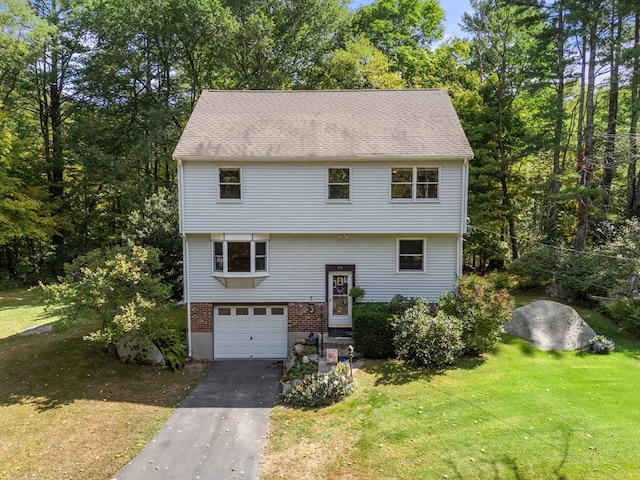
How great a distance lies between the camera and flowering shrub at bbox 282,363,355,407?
1083 centimetres

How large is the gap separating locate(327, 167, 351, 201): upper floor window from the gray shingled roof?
0.66 metres

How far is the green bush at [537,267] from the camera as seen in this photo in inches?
790

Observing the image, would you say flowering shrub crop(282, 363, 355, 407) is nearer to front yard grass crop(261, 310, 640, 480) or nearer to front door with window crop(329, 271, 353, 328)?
front yard grass crop(261, 310, 640, 480)

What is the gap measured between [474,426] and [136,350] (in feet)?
35.1

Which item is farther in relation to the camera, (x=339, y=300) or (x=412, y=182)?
(x=339, y=300)

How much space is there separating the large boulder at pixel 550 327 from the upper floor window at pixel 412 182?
5.53 metres

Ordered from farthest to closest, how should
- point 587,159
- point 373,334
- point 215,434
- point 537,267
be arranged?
point 537,267, point 587,159, point 373,334, point 215,434

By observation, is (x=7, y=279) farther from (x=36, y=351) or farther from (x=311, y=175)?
(x=311, y=175)

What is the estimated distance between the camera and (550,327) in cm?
1410

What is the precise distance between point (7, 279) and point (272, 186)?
73.7 feet

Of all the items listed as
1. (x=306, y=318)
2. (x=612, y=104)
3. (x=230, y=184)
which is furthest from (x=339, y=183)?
(x=612, y=104)

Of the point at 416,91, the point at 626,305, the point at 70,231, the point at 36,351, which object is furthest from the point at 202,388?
the point at 70,231

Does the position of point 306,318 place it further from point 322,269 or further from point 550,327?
point 550,327


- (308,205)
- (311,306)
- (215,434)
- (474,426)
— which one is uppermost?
(308,205)
